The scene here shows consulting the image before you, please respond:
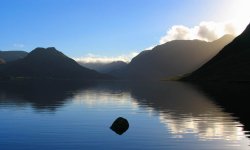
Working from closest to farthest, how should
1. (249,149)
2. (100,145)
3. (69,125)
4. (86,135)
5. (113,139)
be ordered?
(249,149) < (100,145) < (113,139) < (86,135) < (69,125)

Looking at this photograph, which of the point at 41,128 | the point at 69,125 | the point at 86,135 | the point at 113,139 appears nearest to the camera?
the point at 113,139

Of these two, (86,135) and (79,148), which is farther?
(86,135)

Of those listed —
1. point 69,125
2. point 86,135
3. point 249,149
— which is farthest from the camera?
point 69,125

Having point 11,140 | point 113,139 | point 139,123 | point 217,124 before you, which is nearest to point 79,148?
point 113,139

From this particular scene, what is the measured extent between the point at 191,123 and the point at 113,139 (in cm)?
2108

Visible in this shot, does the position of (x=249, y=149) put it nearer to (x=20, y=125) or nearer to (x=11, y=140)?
(x=11, y=140)

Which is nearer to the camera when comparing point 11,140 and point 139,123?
point 11,140

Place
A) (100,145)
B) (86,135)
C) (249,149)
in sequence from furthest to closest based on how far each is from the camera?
1. (86,135)
2. (100,145)
3. (249,149)

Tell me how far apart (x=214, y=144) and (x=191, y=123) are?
20.3 metres

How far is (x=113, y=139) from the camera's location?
1932 inches

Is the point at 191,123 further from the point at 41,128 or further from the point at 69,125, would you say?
the point at 41,128

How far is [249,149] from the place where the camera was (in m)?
42.5

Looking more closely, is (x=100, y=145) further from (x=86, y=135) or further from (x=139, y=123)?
(x=139, y=123)

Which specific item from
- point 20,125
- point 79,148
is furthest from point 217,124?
point 20,125
